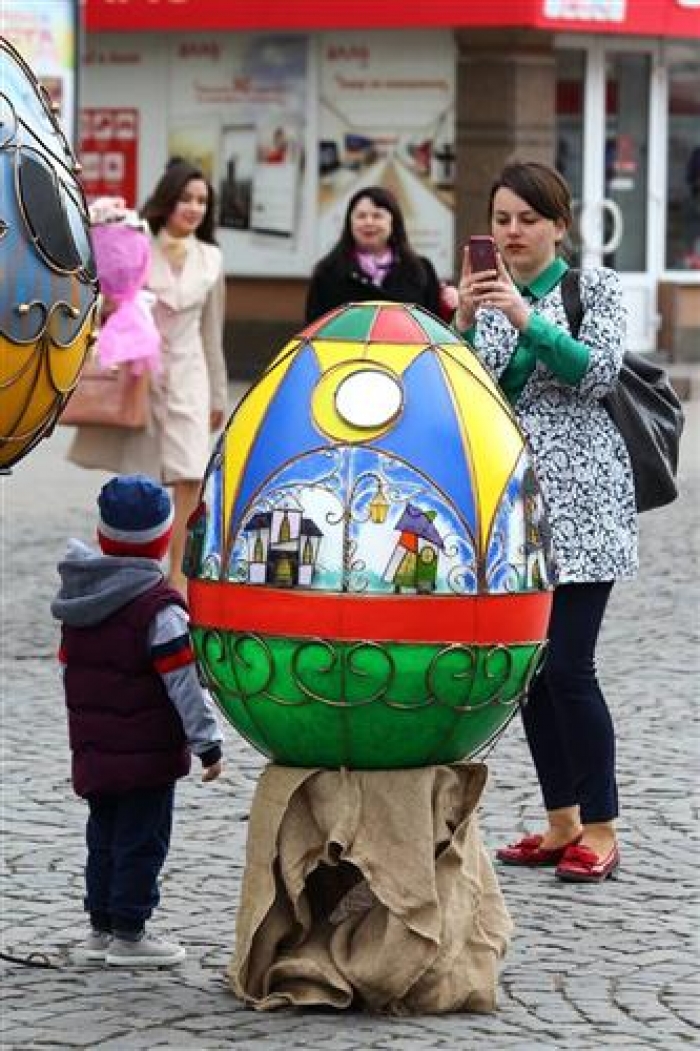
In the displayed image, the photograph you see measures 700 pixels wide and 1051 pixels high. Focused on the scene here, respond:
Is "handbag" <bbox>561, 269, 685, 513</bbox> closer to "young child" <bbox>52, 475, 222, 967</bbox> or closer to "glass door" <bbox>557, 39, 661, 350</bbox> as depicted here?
"young child" <bbox>52, 475, 222, 967</bbox>

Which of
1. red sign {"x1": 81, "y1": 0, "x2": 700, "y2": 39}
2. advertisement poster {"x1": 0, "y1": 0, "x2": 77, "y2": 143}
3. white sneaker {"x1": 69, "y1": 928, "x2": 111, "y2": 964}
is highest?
red sign {"x1": 81, "y1": 0, "x2": 700, "y2": 39}

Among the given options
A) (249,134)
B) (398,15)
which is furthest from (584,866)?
(249,134)

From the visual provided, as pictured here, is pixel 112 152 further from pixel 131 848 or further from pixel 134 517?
pixel 131 848

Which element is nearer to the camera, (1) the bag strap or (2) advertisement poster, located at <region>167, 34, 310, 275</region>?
(1) the bag strap

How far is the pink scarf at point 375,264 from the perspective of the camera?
33.2ft

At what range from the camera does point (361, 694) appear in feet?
17.8

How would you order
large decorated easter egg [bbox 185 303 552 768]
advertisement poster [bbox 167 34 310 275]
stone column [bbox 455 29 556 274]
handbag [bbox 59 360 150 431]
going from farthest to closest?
advertisement poster [bbox 167 34 310 275] → stone column [bbox 455 29 556 274] → handbag [bbox 59 360 150 431] → large decorated easter egg [bbox 185 303 552 768]

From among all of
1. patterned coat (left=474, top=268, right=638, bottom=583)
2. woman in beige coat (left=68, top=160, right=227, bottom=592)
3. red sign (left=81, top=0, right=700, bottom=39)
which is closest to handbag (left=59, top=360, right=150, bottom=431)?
woman in beige coat (left=68, top=160, right=227, bottom=592)

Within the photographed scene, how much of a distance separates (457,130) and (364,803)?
55.0 ft

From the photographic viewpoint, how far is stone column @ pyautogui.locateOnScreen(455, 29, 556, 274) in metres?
21.7

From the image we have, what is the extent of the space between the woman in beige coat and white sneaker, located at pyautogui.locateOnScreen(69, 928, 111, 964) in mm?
4962

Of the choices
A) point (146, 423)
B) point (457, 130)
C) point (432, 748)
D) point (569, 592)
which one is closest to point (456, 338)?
point (432, 748)

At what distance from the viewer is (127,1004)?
18.6ft

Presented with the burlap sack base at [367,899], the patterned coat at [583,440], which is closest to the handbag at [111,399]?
the patterned coat at [583,440]
